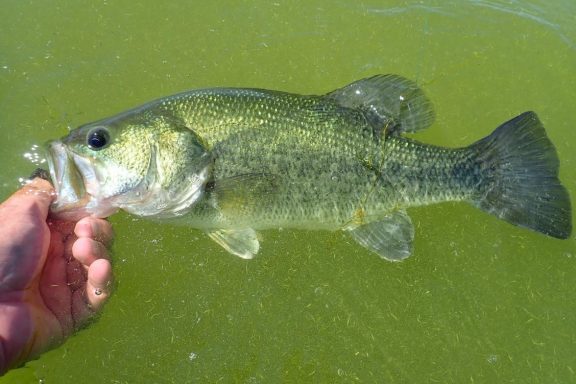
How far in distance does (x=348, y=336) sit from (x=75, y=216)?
6.04 ft

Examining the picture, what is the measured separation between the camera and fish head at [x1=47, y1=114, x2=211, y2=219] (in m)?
2.68

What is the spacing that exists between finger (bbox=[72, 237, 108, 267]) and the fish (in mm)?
182

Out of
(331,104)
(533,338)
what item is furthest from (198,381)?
(533,338)

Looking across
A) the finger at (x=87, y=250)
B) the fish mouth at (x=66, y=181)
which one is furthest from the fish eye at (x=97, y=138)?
the finger at (x=87, y=250)

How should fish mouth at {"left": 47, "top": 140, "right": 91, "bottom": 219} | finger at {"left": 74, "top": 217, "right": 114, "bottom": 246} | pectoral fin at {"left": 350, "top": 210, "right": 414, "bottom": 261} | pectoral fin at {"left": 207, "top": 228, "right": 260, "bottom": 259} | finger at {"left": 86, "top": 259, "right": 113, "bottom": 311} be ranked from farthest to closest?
pectoral fin at {"left": 350, "top": 210, "right": 414, "bottom": 261}
pectoral fin at {"left": 207, "top": 228, "right": 260, "bottom": 259}
finger at {"left": 74, "top": 217, "right": 114, "bottom": 246}
finger at {"left": 86, "top": 259, "right": 113, "bottom": 311}
fish mouth at {"left": 47, "top": 140, "right": 91, "bottom": 219}

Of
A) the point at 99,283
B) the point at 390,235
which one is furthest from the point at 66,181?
the point at 390,235

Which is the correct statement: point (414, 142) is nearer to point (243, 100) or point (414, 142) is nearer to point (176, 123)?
point (243, 100)

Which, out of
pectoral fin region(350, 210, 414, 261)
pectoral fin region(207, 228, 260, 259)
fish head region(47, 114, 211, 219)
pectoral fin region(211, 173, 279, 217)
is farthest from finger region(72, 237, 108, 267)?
pectoral fin region(350, 210, 414, 261)

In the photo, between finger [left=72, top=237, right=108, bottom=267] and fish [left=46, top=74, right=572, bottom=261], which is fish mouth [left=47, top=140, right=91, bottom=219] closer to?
fish [left=46, top=74, right=572, bottom=261]

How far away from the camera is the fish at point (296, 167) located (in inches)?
107

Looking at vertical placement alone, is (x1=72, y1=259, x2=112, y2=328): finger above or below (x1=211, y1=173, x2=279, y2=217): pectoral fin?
below

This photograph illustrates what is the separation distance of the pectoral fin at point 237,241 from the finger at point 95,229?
662 millimetres

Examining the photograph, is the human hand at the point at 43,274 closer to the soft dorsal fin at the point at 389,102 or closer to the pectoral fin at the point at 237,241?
the pectoral fin at the point at 237,241

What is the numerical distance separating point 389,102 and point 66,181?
6.67 feet
